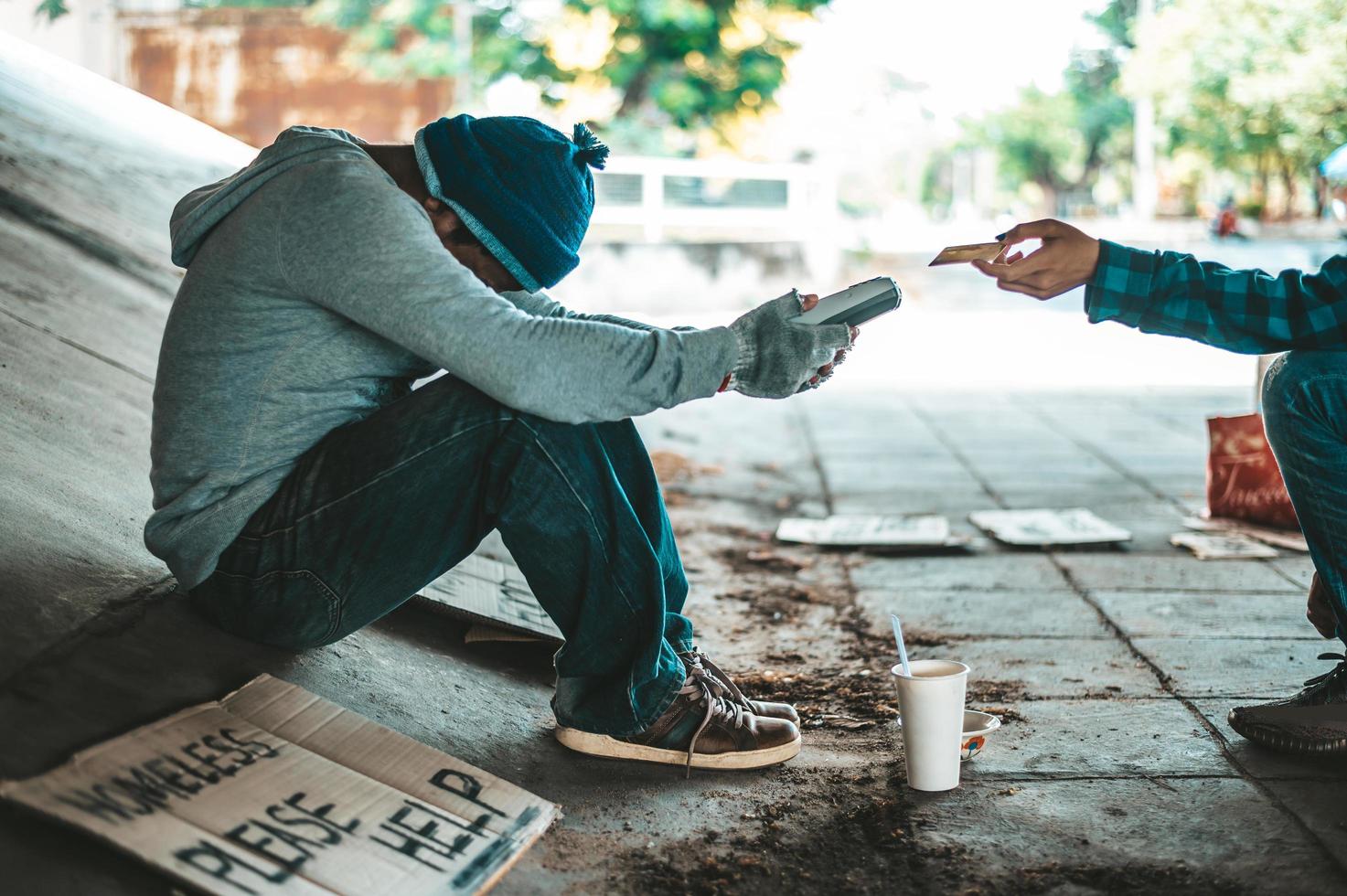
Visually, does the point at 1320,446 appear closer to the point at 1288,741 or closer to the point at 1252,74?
the point at 1288,741

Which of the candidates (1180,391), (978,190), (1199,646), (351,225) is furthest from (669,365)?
(978,190)

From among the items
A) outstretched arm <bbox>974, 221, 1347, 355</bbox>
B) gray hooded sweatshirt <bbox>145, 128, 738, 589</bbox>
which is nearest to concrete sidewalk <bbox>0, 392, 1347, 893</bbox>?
gray hooded sweatshirt <bbox>145, 128, 738, 589</bbox>

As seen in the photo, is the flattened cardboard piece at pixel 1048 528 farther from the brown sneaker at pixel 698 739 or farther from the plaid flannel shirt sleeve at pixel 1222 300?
the brown sneaker at pixel 698 739

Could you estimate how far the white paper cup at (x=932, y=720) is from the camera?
6.32ft

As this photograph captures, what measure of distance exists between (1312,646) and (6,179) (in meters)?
4.28

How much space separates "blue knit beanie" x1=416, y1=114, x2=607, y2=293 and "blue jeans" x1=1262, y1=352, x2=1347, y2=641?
53.9 inches

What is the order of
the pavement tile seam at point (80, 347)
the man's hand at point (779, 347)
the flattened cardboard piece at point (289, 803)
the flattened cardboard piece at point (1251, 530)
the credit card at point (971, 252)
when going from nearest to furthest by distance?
the flattened cardboard piece at point (289, 803) → the man's hand at point (779, 347) → the credit card at point (971, 252) → the pavement tile seam at point (80, 347) → the flattened cardboard piece at point (1251, 530)

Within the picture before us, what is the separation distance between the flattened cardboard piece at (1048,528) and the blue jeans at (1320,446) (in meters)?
1.77

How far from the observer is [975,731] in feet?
7.02

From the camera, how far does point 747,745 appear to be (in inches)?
84.6

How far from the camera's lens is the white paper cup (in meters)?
1.93

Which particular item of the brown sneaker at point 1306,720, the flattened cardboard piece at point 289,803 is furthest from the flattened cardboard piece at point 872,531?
the flattened cardboard piece at point 289,803

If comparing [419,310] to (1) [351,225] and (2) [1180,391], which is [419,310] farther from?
(2) [1180,391]

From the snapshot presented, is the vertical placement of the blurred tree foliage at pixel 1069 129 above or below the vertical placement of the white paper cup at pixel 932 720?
above
